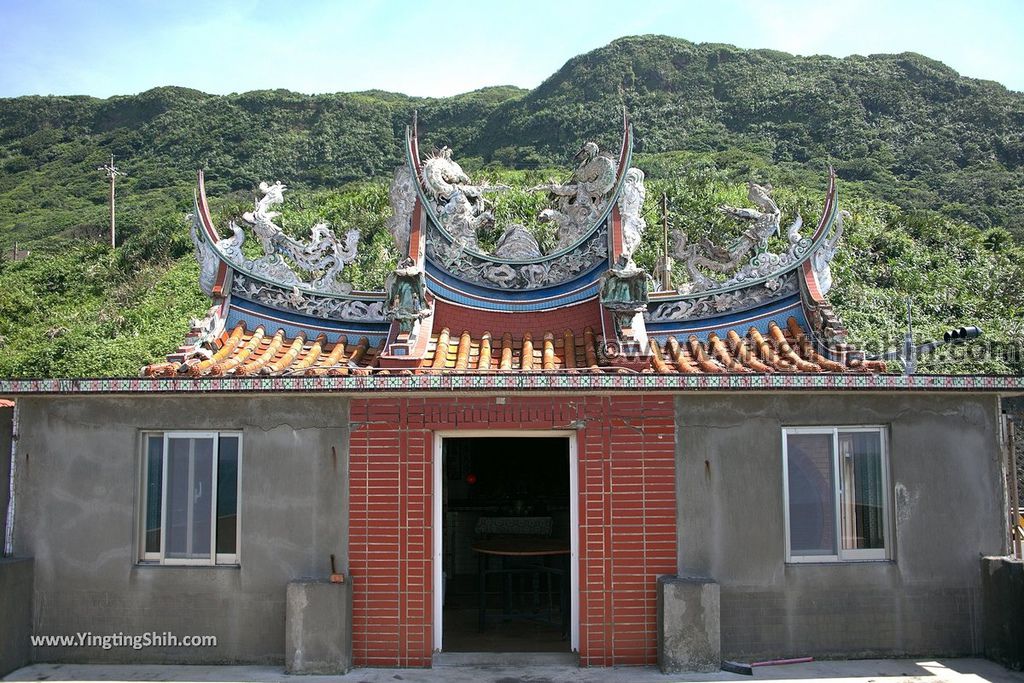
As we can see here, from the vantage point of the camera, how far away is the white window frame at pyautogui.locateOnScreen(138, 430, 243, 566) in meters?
8.30

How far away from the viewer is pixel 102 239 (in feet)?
153

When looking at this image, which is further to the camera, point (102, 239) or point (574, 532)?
point (102, 239)

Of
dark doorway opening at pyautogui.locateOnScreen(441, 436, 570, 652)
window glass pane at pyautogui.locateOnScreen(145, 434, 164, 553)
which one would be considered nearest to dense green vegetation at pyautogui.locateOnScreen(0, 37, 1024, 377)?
dark doorway opening at pyautogui.locateOnScreen(441, 436, 570, 652)

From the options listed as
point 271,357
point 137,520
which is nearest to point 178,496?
point 137,520

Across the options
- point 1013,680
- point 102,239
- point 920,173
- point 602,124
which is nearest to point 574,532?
point 1013,680

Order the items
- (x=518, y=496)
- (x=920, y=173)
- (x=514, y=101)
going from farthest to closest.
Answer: (x=514, y=101) < (x=920, y=173) < (x=518, y=496)

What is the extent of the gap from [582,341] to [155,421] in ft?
13.7

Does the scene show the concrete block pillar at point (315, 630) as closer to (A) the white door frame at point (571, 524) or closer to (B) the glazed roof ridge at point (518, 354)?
(A) the white door frame at point (571, 524)

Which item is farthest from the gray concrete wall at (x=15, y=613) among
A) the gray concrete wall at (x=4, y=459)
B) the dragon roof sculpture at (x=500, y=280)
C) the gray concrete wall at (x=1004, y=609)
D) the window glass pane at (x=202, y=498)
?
the gray concrete wall at (x=1004, y=609)

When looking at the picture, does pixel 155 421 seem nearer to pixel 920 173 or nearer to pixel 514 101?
pixel 920 173

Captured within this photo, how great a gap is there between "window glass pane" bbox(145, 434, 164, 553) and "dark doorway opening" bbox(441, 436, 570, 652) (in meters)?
2.79

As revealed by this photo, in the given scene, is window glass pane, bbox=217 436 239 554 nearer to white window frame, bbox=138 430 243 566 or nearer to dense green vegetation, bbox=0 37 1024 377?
white window frame, bbox=138 430 243 566

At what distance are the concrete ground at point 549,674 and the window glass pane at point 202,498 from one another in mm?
1025

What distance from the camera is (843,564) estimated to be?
8.29 metres
